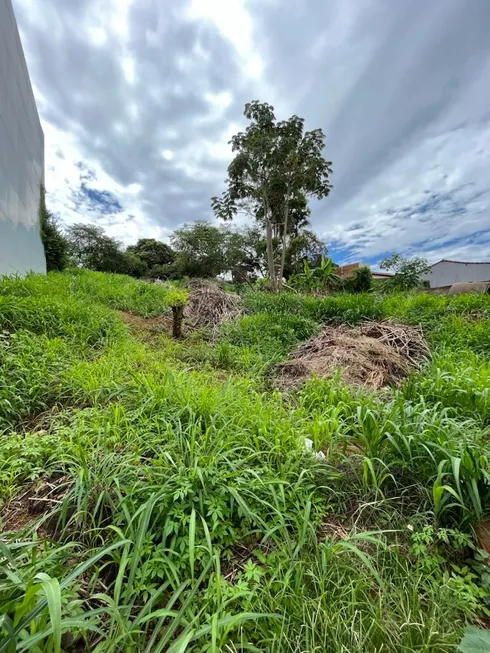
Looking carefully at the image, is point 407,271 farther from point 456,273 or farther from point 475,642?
point 456,273

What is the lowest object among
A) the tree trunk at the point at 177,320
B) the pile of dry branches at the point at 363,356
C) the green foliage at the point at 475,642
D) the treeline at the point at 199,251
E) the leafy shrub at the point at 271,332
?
the green foliage at the point at 475,642

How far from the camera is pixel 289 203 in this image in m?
12.3

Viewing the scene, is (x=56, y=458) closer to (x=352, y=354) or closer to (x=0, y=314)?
(x=0, y=314)

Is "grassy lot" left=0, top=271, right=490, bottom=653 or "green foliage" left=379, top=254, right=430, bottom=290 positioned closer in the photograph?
"grassy lot" left=0, top=271, right=490, bottom=653

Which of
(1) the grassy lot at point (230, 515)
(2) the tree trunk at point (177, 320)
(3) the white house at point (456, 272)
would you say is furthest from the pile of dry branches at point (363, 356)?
(3) the white house at point (456, 272)

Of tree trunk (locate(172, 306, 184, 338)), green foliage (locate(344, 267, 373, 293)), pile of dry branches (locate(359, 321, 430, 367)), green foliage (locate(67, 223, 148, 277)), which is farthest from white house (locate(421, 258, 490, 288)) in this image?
green foliage (locate(67, 223, 148, 277))

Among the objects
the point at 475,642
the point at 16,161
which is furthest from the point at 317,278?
the point at 475,642

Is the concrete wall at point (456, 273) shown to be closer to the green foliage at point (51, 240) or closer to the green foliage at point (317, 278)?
the green foliage at point (317, 278)

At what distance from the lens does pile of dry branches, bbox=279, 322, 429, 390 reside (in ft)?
10.2

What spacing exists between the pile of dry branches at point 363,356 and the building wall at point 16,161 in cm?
515

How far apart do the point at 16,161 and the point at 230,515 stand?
25.4ft

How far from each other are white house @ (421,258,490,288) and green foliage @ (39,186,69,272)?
2152cm

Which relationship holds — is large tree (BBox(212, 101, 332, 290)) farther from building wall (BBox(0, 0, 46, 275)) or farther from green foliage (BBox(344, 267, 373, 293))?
building wall (BBox(0, 0, 46, 275))

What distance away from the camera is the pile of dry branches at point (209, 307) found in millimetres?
5402
